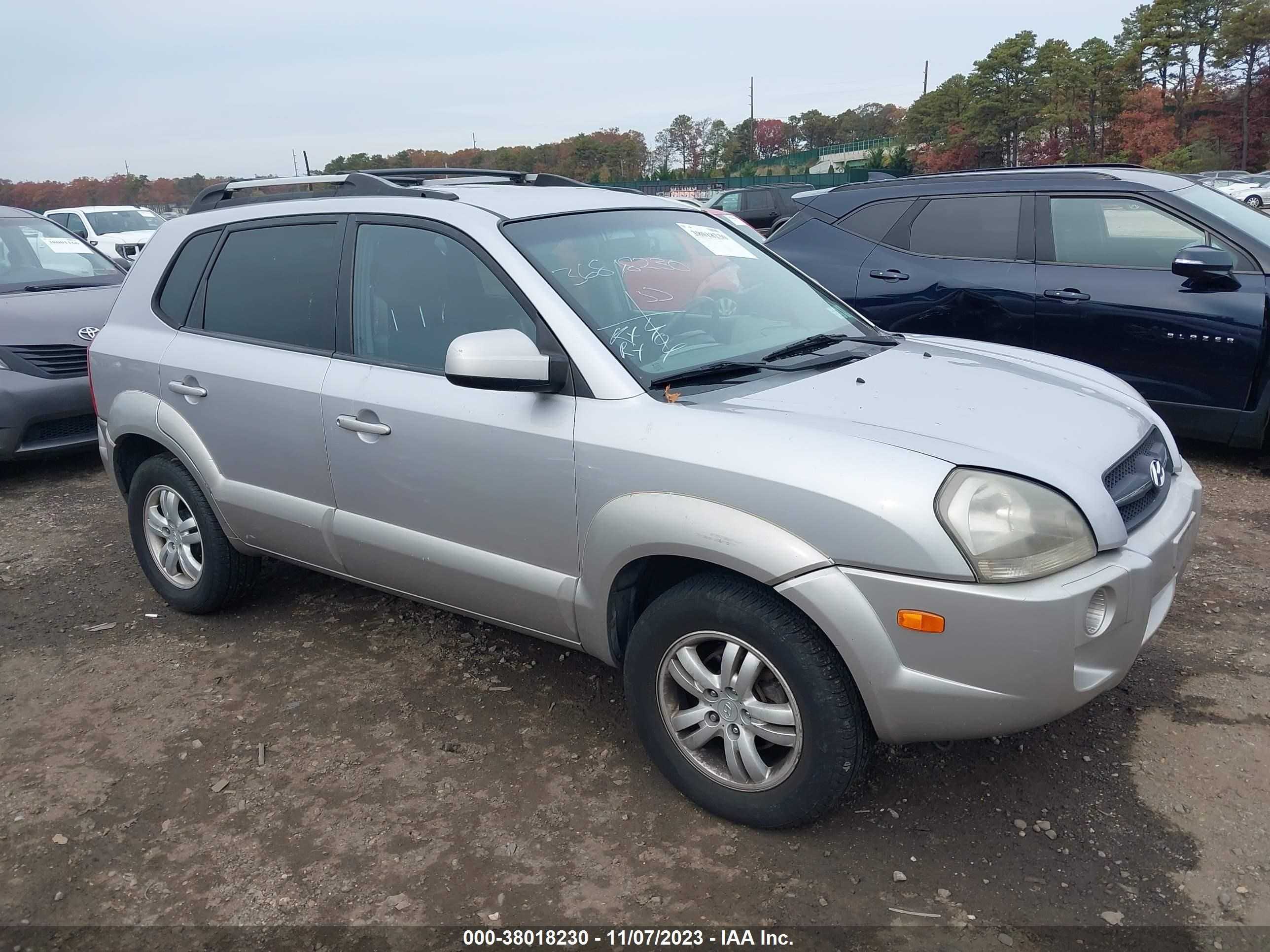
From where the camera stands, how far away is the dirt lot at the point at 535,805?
8.25ft

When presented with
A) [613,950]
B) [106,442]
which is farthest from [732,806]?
[106,442]

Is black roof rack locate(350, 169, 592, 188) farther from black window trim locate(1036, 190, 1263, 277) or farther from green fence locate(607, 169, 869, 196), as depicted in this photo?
green fence locate(607, 169, 869, 196)

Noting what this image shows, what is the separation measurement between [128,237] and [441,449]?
55.1ft

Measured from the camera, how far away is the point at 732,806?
9.05 feet

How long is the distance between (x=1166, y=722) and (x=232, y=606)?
12.4 ft

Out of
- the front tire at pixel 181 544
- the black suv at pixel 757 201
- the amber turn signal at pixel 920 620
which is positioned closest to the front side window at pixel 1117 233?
the amber turn signal at pixel 920 620

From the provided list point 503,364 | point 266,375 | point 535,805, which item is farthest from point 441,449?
point 535,805

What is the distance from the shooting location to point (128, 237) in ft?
56.4

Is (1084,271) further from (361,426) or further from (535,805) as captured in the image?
(535,805)

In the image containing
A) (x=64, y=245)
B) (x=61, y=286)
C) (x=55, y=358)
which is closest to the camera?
(x=55, y=358)

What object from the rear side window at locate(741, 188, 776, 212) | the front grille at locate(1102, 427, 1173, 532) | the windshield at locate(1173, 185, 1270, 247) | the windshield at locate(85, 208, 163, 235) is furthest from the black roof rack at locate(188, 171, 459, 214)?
the rear side window at locate(741, 188, 776, 212)

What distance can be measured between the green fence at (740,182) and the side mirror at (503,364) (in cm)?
4069

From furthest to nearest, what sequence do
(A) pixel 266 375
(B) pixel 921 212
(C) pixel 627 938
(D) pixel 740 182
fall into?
(D) pixel 740 182, (B) pixel 921 212, (A) pixel 266 375, (C) pixel 627 938

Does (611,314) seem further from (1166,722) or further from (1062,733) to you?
(1166,722)
